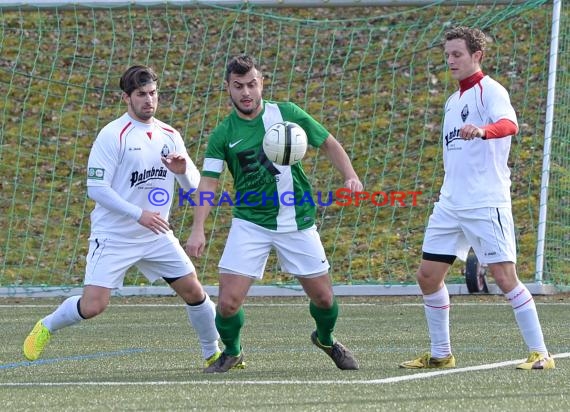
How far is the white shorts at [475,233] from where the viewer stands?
21.9 feet

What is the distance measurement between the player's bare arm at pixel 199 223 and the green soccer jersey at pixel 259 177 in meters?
0.05

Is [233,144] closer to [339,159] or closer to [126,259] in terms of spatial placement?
[339,159]

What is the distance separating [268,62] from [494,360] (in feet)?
36.0

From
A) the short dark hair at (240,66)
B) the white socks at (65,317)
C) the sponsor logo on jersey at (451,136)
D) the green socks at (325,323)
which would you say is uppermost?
the short dark hair at (240,66)

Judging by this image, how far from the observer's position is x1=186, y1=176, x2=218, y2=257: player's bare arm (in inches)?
267

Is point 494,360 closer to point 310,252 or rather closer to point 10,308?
point 310,252

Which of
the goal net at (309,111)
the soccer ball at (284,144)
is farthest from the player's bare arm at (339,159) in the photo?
the goal net at (309,111)

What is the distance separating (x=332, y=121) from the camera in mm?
15805

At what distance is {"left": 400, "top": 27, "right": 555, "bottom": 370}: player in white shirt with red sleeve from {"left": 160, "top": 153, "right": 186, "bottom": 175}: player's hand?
137cm

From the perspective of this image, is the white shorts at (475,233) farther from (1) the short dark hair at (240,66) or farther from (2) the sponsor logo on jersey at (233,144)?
(1) the short dark hair at (240,66)

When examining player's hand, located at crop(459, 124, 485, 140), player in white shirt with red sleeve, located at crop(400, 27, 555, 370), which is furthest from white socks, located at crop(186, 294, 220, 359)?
player's hand, located at crop(459, 124, 485, 140)

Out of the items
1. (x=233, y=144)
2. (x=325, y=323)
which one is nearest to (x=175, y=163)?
(x=233, y=144)

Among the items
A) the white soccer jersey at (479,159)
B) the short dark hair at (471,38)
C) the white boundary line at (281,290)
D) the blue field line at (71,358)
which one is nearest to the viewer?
the white soccer jersey at (479,159)

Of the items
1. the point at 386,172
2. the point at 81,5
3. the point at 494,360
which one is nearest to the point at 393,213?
the point at 386,172
